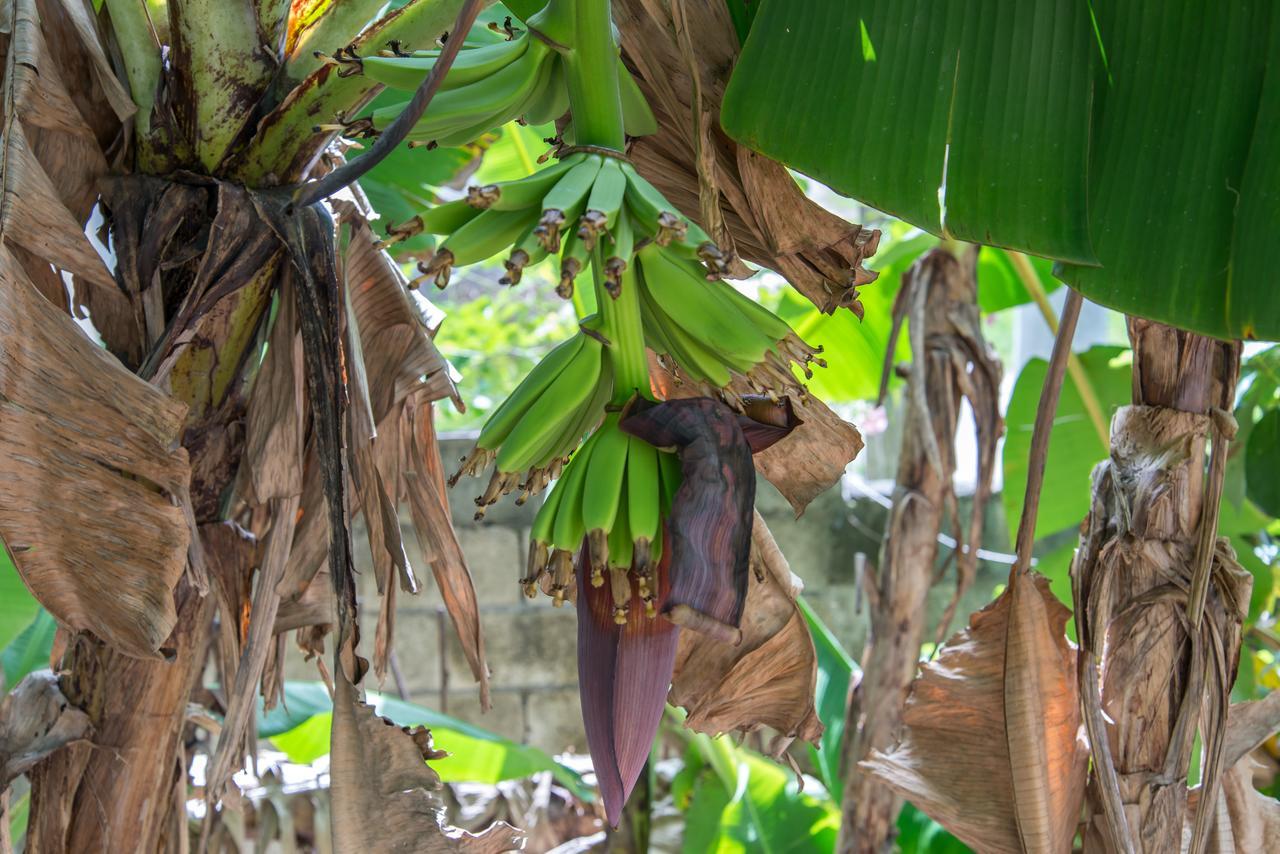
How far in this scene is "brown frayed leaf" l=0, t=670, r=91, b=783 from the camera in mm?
623

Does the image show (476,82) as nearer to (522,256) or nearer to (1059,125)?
(522,256)

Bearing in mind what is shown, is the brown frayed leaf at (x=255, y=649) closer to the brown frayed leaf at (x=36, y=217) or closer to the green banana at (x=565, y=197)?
the brown frayed leaf at (x=36, y=217)

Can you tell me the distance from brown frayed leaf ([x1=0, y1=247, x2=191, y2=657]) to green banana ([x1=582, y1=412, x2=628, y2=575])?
0.26 metres

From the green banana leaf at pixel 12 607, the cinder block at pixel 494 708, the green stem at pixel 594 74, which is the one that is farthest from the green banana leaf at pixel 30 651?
the cinder block at pixel 494 708

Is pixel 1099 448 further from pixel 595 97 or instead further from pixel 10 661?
pixel 10 661

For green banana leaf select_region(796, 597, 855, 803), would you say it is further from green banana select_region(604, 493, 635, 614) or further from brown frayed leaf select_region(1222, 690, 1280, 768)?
green banana select_region(604, 493, 635, 614)

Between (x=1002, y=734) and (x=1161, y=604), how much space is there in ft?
0.40

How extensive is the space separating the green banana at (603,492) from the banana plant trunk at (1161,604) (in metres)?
0.37

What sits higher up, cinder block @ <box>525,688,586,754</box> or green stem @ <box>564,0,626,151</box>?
green stem @ <box>564,0,626,151</box>

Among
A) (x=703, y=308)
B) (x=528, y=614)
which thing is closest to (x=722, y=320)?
(x=703, y=308)

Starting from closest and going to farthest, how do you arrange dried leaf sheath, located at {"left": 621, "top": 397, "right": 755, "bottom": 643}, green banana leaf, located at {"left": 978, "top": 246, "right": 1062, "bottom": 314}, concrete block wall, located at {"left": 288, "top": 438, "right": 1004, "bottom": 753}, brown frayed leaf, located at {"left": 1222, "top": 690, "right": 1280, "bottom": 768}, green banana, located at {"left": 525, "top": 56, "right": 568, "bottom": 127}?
dried leaf sheath, located at {"left": 621, "top": 397, "right": 755, "bottom": 643}
green banana, located at {"left": 525, "top": 56, "right": 568, "bottom": 127}
brown frayed leaf, located at {"left": 1222, "top": 690, "right": 1280, "bottom": 768}
green banana leaf, located at {"left": 978, "top": 246, "right": 1062, "bottom": 314}
concrete block wall, located at {"left": 288, "top": 438, "right": 1004, "bottom": 753}

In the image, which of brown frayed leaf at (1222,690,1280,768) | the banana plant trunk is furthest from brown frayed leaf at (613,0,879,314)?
brown frayed leaf at (1222,690,1280,768)

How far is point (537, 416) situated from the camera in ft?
1.35

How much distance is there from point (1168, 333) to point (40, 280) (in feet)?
2.12
